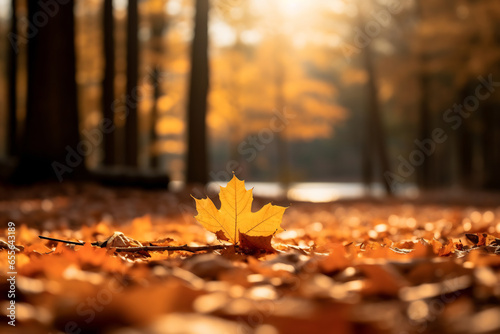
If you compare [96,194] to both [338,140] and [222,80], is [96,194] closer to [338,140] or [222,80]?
[222,80]

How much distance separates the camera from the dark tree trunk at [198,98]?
9211 millimetres

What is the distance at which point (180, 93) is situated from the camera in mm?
17688

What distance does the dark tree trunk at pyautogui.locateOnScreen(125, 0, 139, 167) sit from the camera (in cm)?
1209

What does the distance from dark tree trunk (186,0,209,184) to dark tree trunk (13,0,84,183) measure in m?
2.33

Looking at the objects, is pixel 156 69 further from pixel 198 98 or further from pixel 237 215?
pixel 237 215

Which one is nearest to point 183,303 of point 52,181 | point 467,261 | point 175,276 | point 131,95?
point 175,276

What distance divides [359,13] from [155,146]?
7.55 m

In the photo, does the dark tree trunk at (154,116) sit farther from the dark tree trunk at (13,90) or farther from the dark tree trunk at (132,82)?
the dark tree trunk at (13,90)

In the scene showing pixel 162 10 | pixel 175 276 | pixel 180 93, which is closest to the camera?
pixel 175 276

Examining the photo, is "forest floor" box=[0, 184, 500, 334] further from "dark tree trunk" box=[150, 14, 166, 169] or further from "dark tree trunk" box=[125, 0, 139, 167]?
"dark tree trunk" box=[150, 14, 166, 169]

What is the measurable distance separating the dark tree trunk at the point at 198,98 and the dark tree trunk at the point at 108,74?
10.8 ft

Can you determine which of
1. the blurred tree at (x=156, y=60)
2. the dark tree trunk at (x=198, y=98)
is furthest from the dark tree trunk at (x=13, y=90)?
the dark tree trunk at (x=198, y=98)

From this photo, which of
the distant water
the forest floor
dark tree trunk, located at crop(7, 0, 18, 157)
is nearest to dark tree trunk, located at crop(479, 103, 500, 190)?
the distant water

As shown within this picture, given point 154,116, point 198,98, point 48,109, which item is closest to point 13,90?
point 154,116
